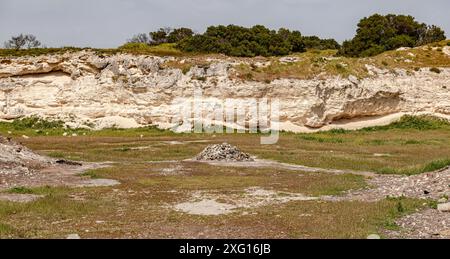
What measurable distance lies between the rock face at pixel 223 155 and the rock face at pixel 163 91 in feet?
85.0

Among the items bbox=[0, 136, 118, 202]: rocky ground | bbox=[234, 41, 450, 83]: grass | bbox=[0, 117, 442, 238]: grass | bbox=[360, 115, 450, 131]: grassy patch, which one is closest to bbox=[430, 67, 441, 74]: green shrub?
bbox=[234, 41, 450, 83]: grass

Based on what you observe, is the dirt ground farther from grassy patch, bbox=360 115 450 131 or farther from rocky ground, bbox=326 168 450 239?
grassy patch, bbox=360 115 450 131

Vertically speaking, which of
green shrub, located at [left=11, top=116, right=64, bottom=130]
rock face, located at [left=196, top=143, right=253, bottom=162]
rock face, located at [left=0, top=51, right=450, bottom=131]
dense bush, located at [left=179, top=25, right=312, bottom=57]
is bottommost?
rock face, located at [left=196, top=143, right=253, bottom=162]

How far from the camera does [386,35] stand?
9812cm

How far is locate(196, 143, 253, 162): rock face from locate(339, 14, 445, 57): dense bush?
6287 centimetres

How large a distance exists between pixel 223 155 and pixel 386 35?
71.4 m

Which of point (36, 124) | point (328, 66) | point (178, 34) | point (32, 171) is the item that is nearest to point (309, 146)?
point (328, 66)

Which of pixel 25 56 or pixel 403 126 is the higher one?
pixel 25 56

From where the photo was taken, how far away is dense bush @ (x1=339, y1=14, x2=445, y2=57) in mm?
95188

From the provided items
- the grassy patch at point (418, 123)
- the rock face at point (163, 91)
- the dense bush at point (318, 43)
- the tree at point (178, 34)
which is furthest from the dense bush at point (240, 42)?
the grassy patch at point (418, 123)

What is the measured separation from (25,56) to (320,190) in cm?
5209

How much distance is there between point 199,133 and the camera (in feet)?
191
